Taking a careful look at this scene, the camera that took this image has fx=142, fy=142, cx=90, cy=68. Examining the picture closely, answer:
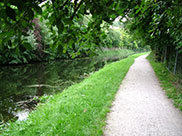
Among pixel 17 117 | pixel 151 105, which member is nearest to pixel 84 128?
pixel 151 105

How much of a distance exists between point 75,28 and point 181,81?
26.3 ft

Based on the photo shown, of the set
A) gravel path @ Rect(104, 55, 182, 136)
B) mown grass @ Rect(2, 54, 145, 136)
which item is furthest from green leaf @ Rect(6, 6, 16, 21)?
gravel path @ Rect(104, 55, 182, 136)

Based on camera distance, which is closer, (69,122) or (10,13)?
(10,13)

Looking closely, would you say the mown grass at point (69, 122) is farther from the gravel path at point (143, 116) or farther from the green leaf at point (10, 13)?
the green leaf at point (10, 13)

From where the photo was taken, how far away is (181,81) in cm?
774

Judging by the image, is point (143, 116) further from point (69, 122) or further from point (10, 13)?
point (10, 13)

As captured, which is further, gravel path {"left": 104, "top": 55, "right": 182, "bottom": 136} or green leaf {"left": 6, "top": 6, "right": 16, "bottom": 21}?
gravel path {"left": 104, "top": 55, "right": 182, "bottom": 136}

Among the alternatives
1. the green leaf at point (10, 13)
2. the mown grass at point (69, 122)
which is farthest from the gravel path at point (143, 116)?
the green leaf at point (10, 13)

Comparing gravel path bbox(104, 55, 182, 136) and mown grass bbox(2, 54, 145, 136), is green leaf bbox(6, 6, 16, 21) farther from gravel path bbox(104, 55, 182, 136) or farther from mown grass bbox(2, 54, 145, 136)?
gravel path bbox(104, 55, 182, 136)

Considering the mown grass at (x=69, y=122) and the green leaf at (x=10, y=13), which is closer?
the green leaf at (x=10, y=13)

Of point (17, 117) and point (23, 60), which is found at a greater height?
point (23, 60)

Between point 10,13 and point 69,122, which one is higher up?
point 10,13

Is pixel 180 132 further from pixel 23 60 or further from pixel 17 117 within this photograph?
pixel 23 60

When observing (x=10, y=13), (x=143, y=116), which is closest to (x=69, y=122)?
(x=143, y=116)
